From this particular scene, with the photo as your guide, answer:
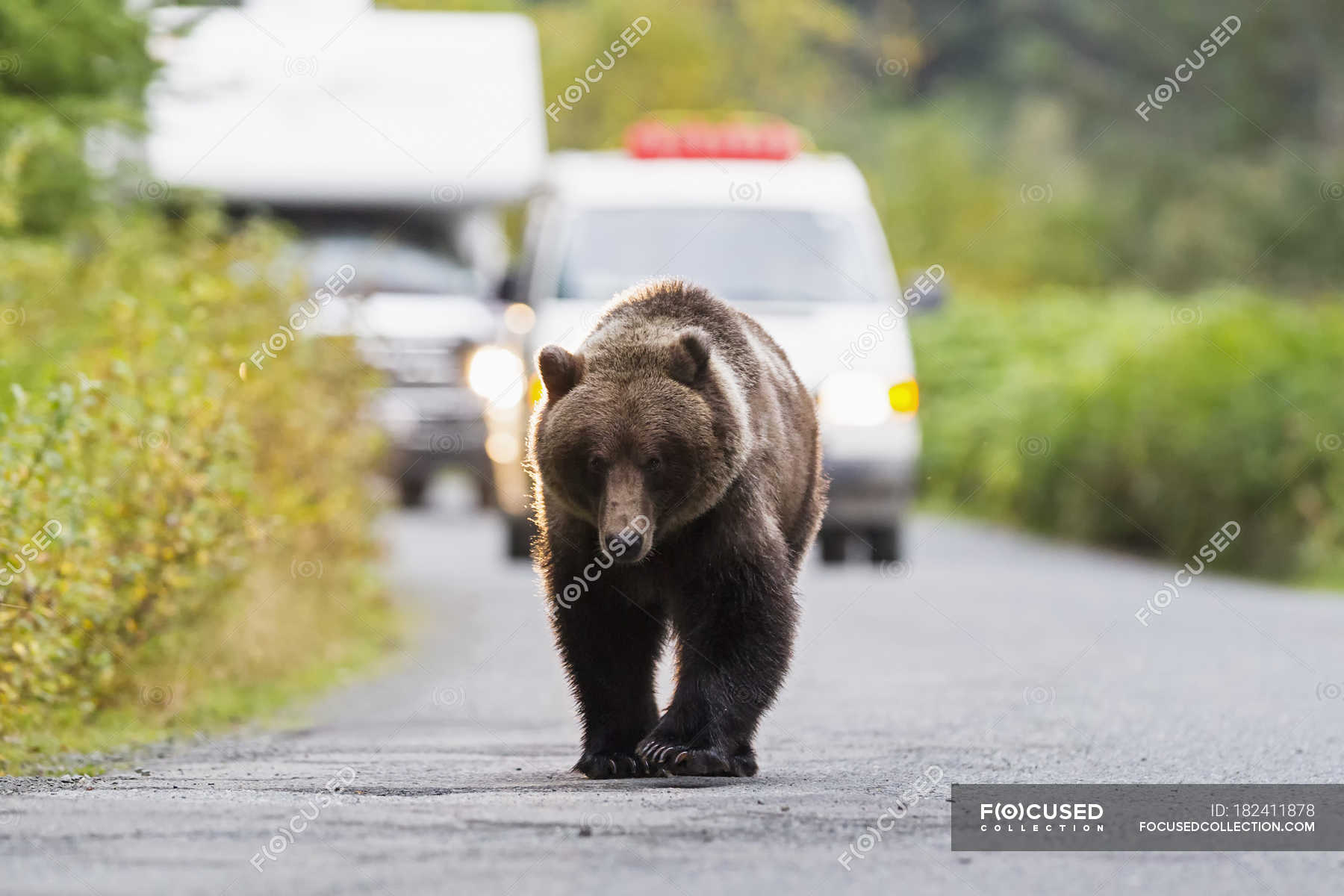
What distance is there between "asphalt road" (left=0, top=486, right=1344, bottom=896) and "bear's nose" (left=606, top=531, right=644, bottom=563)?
2.26 ft

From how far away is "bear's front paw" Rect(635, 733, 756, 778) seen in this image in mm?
6793

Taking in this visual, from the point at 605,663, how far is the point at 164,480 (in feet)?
10.3

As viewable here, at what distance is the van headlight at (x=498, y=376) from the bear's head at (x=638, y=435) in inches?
312

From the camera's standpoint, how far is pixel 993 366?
26703 millimetres

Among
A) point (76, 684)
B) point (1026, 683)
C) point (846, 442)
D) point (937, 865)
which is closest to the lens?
point (937, 865)

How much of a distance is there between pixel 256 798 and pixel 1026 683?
512 centimetres

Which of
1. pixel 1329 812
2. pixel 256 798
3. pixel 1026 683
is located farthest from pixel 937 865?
pixel 1026 683

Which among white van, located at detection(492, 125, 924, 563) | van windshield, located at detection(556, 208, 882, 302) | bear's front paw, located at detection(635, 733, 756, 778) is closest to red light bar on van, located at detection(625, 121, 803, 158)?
white van, located at detection(492, 125, 924, 563)

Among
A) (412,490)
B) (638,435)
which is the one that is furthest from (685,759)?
(412,490)

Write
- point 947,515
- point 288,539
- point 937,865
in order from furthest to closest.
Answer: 1. point 947,515
2. point 288,539
3. point 937,865

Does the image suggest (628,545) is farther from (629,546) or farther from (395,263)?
(395,263)

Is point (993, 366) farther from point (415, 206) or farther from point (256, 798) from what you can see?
point (256, 798)

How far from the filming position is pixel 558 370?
6844mm

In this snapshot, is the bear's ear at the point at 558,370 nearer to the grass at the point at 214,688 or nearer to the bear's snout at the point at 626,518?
the bear's snout at the point at 626,518
